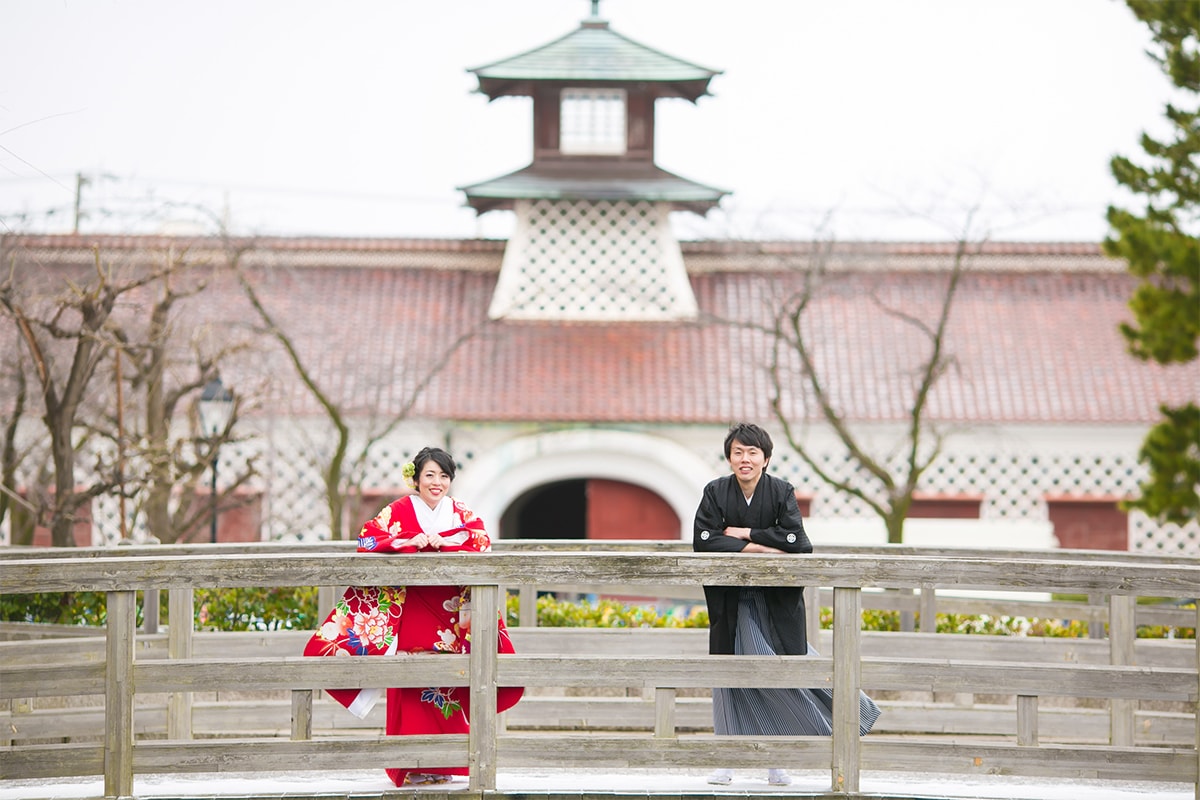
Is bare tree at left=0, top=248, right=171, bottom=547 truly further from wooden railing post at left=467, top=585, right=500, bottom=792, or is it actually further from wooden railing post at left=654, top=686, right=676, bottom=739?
wooden railing post at left=654, top=686, right=676, bottom=739

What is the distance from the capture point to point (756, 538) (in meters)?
5.98

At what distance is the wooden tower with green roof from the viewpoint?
20.3m

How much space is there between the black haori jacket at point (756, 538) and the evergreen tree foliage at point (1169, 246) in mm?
10103

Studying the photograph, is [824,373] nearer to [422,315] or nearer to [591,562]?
[422,315]

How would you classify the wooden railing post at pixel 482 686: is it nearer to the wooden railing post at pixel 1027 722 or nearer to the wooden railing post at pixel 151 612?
the wooden railing post at pixel 1027 722

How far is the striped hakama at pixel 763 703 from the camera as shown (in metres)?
5.85

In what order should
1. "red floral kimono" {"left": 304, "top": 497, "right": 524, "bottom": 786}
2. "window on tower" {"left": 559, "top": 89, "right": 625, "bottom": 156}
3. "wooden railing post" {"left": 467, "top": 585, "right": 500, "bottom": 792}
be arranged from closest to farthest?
"wooden railing post" {"left": 467, "top": 585, "right": 500, "bottom": 792} < "red floral kimono" {"left": 304, "top": 497, "right": 524, "bottom": 786} < "window on tower" {"left": 559, "top": 89, "right": 625, "bottom": 156}

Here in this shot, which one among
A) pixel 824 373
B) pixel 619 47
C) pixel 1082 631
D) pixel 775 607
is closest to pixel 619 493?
pixel 824 373

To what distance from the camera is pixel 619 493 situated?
19.5m

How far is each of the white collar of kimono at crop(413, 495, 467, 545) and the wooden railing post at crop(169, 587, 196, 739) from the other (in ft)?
4.57

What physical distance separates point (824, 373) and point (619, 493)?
3352mm

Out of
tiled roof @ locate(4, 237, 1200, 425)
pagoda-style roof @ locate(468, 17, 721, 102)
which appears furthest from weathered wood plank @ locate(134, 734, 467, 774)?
pagoda-style roof @ locate(468, 17, 721, 102)

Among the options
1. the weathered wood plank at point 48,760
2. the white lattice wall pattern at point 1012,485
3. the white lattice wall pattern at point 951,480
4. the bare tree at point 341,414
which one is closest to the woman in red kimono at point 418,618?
the weathered wood plank at point 48,760

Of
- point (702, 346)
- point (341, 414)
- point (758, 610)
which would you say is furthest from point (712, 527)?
point (702, 346)
